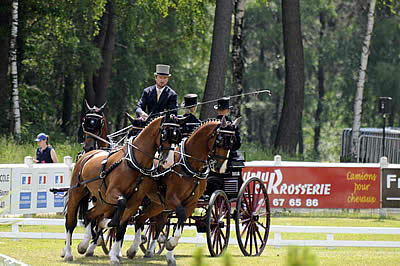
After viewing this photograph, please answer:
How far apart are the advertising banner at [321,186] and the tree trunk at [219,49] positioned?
4539 millimetres

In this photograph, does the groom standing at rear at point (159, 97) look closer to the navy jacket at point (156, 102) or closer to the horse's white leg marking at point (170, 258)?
the navy jacket at point (156, 102)

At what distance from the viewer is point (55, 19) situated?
2714 centimetres

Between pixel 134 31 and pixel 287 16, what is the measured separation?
9801 millimetres

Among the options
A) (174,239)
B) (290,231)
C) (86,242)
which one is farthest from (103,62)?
(174,239)

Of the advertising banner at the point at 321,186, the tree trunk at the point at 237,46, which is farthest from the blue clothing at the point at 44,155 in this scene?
the tree trunk at the point at 237,46

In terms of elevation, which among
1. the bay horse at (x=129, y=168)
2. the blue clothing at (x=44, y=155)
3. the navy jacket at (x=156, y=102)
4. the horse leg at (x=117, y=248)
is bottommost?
the horse leg at (x=117, y=248)

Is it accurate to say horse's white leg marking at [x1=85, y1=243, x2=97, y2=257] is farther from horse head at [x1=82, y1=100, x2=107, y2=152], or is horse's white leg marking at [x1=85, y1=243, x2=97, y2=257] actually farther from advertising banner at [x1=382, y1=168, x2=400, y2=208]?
advertising banner at [x1=382, y1=168, x2=400, y2=208]

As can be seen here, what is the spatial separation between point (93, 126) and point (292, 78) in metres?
14.3

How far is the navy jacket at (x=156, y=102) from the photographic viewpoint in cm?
1100

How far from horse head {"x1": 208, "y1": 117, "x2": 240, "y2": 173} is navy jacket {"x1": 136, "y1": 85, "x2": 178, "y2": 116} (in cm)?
111

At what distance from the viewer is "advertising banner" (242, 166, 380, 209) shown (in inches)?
692

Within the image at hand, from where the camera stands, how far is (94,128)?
11.3m

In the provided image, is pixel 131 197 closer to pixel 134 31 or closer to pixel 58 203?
pixel 58 203

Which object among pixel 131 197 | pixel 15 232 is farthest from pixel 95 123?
pixel 15 232
